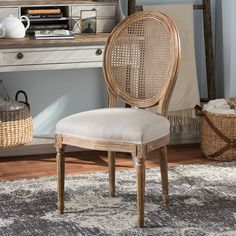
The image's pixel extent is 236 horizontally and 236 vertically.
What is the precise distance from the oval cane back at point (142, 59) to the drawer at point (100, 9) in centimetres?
96

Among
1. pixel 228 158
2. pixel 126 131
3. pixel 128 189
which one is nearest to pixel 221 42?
pixel 228 158

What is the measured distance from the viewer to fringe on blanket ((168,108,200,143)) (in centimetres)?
495

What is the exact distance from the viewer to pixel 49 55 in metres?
4.24

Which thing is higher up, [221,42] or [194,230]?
[221,42]

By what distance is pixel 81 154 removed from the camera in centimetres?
480

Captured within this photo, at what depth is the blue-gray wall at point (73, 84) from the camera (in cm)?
474

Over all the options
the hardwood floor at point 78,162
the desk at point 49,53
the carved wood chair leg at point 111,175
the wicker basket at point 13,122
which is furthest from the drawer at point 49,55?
the carved wood chair leg at point 111,175

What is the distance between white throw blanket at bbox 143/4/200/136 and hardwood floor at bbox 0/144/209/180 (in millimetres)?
222

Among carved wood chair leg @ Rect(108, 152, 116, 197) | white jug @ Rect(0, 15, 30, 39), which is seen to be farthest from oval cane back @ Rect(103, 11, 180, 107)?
white jug @ Rect(0, 15, 30, 39)

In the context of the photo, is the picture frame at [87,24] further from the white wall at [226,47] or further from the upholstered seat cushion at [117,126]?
the upholstered seat cushion at [117,126]

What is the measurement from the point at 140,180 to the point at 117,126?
0.89 feet

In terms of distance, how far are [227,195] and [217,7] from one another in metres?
1.71

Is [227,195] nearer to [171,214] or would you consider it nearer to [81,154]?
[171,214]

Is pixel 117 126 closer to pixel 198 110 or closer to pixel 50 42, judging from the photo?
pixel 50 42
